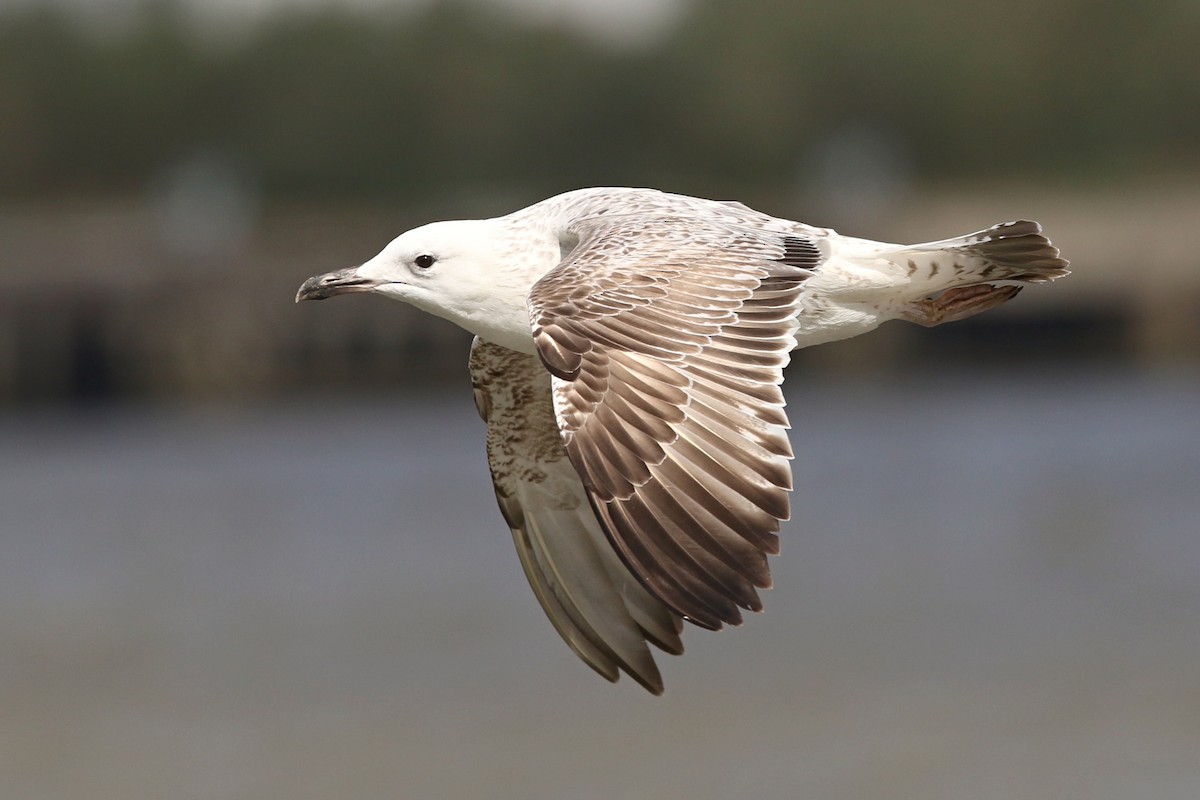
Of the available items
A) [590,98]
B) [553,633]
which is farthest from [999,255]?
[590,98]

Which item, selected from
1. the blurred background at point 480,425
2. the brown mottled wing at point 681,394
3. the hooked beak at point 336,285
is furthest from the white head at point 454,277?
the blurred background at point 480,425

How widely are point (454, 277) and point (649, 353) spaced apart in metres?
1.41

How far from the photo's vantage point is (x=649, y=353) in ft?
23.2

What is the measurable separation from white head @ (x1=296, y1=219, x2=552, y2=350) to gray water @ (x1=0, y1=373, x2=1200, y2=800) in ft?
34.0

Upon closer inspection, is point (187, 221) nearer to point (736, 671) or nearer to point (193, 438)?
point (193, 438)

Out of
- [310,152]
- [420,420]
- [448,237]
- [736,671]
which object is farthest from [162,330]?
[448,237]

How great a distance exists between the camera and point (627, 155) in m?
69.1

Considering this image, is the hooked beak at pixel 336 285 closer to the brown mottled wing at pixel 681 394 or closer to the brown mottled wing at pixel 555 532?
the brown mottled wing at pixel 681 394

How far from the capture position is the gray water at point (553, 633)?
1933 centimetres

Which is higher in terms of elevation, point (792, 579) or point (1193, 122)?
point (1193, 122)

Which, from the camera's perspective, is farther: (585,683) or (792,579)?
(792,579)

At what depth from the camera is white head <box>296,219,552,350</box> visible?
821 centimetres

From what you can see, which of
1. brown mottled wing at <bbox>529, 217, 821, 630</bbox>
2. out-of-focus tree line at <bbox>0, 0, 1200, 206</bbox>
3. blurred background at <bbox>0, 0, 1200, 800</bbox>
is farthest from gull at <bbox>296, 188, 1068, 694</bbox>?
out-of-focus tree line at <bbox>0, 0, 1200, 206</bbox>

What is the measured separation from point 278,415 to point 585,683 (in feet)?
77.3
